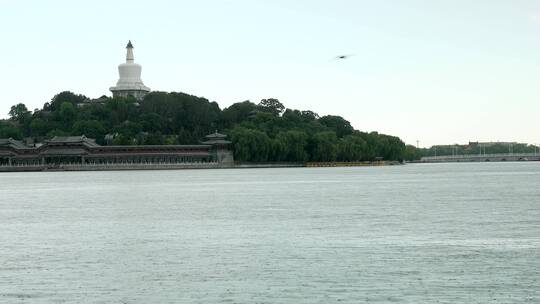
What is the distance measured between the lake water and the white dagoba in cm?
14316

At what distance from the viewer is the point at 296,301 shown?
1745cm

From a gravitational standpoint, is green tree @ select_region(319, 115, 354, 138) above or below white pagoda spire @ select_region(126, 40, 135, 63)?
below

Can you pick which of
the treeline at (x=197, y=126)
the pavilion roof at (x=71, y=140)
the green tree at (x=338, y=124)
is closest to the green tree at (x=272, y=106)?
the treeline at (x=197, y=126)

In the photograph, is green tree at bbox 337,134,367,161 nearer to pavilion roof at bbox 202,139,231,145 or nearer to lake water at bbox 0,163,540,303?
pavilion roof at bbox 202,139,231,145

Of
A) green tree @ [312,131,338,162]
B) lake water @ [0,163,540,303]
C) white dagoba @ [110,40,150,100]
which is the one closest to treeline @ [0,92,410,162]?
green tree @ [312,131,338,162]

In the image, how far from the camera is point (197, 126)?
16175 centimetres

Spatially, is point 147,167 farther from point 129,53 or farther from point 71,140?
point 129,53

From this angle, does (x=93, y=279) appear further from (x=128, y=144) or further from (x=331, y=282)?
(x=128, y=144)

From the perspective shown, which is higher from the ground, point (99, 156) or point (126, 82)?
point (126, 82)

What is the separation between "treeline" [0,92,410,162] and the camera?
5694 inches

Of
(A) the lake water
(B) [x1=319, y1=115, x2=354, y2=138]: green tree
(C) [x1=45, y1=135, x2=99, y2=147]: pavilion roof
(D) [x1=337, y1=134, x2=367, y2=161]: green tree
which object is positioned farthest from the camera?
(B) [x1=319, y1=115, x2=354, y2=138]: green tree

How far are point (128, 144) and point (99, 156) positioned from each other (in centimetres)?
654

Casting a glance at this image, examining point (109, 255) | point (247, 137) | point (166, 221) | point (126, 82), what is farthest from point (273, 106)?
point (109, 255)

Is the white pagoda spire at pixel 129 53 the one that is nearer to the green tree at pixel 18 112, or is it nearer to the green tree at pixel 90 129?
the green tree at pixel 18 112
